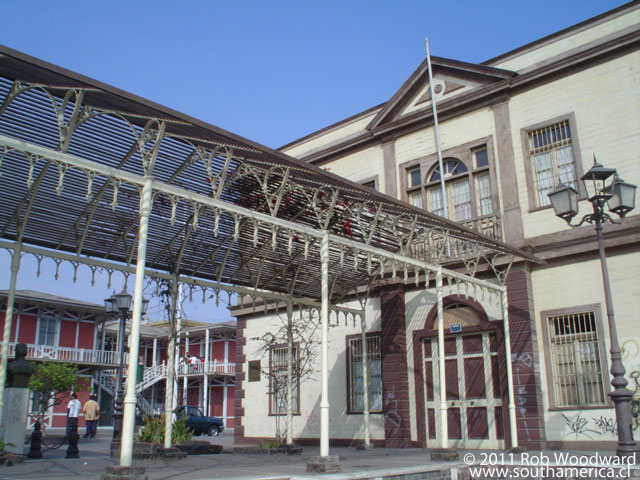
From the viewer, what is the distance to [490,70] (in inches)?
610

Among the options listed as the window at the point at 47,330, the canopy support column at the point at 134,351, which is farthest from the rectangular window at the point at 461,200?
the window at the point at 47,330

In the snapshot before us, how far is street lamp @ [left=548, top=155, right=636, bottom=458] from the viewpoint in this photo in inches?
364

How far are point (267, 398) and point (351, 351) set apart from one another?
3.67 meters

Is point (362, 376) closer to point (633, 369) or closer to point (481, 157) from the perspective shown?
point (481, 157)

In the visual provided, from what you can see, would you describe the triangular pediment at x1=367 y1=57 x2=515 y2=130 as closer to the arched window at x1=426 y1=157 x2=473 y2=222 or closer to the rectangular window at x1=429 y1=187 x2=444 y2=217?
the arched window at x1=426 y1=157 x2=473 y2=222

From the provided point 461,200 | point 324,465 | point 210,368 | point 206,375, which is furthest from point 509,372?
point 210,368

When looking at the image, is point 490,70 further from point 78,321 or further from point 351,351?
point 78,321

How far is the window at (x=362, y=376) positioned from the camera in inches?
635

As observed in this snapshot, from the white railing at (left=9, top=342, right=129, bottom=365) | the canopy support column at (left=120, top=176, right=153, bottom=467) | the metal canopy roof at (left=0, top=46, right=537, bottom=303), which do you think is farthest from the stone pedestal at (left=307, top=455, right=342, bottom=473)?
the white railing at (left=9, top=342, right=129, bottom=365)

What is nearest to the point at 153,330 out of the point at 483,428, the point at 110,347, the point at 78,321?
the point at 110,347

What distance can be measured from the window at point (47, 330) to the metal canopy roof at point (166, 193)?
90.8 feet

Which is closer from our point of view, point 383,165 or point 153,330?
point 383,165

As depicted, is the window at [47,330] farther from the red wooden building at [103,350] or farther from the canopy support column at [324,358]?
the canopy support column at [324,358]

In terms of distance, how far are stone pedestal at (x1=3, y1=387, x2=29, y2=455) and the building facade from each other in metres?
6.30
